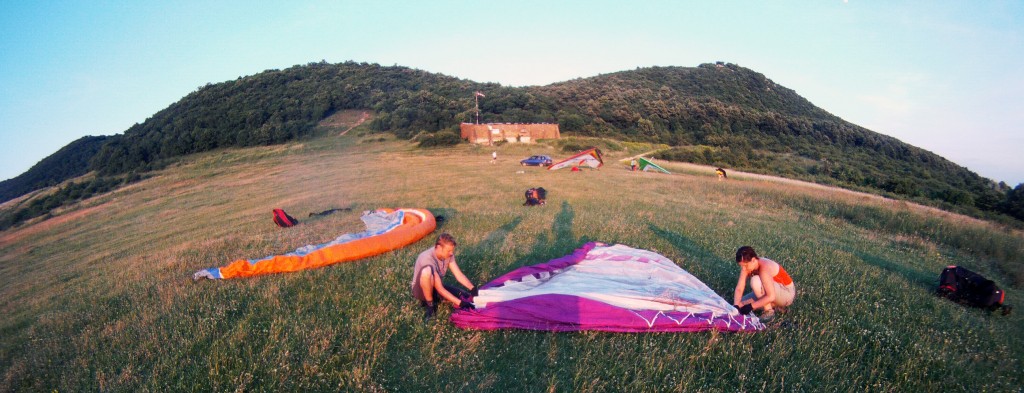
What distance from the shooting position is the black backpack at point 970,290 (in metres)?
5.97

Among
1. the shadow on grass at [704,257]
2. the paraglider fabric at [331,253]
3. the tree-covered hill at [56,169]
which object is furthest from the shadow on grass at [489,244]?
the tree-covered hill at [56,169]

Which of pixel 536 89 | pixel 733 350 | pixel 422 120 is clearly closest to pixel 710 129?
pixel 536 89

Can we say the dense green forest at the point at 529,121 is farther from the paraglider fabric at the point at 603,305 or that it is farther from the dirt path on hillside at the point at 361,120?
the paraglider fabric at the point at 603,305

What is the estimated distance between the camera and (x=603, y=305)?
4941 mm

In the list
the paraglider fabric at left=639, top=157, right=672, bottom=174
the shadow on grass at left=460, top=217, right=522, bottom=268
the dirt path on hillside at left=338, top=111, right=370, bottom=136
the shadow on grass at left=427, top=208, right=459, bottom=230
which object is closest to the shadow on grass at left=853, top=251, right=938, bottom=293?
the shadow on grass at left=460, top=217, right=522, bottom=268

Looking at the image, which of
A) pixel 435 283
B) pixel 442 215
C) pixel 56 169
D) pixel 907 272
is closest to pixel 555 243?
pixel 435 283

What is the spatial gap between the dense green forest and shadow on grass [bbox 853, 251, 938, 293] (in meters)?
31.1

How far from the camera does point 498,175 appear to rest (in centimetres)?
2391

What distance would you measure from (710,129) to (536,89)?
3059 centimetres

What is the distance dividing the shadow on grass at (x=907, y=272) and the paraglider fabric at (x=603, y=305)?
181 inches

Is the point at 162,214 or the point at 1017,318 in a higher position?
the point at 162,214

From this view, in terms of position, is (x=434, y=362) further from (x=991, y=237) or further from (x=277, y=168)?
(x=277, y=168)

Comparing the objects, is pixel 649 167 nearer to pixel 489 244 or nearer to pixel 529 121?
pixel 489 244

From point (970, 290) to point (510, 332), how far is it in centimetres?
726
